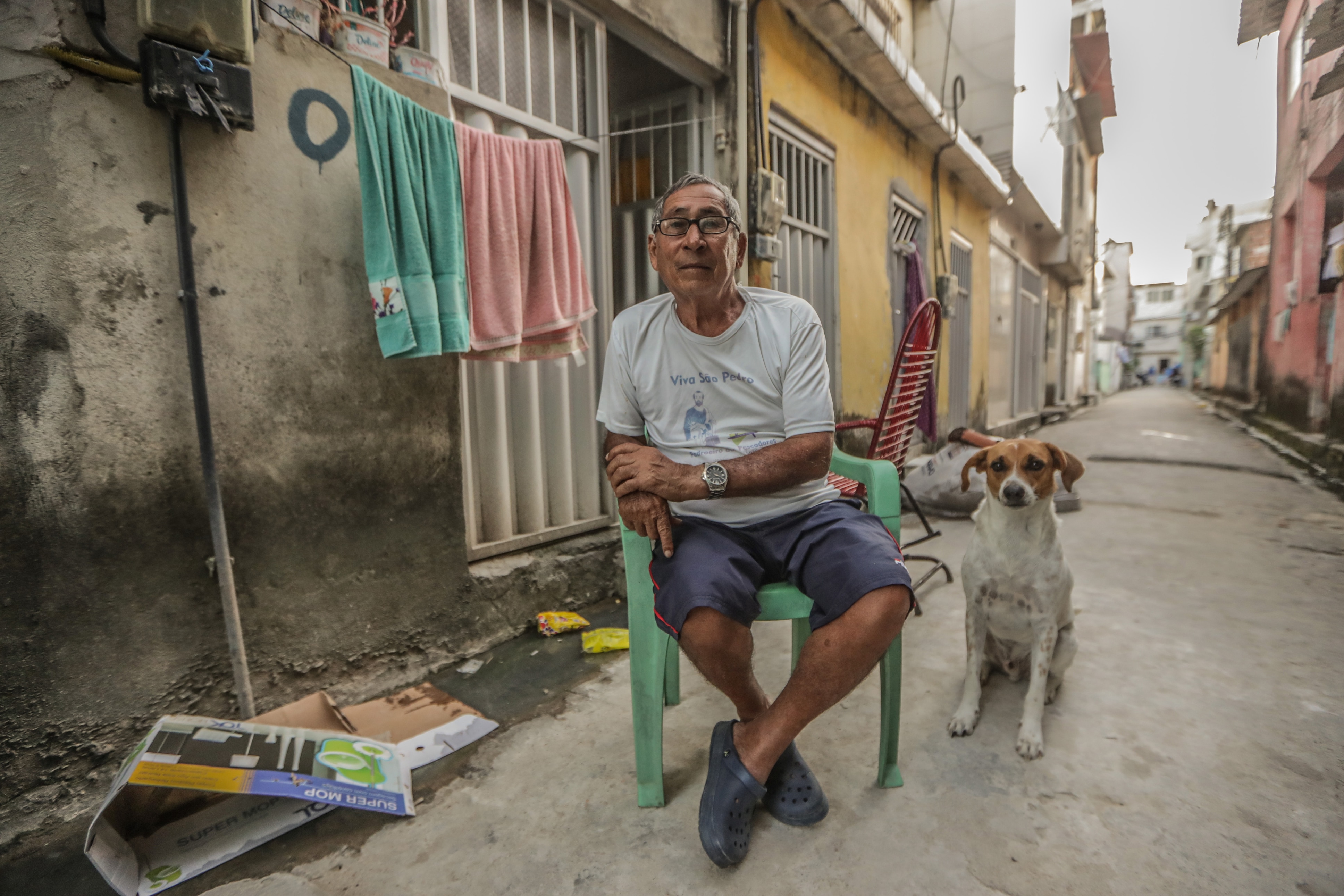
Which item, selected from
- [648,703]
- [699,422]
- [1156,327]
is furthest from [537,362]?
[1156,327]

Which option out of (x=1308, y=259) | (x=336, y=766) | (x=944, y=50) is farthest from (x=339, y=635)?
(x=1308, y=259)

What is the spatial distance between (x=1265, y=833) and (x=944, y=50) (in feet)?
29.3

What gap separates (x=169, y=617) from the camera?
1846 millimetres

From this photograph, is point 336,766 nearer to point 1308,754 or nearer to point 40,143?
point 40,143

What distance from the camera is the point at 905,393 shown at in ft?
8.94

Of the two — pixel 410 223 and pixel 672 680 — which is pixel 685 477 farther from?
pixel 410 223

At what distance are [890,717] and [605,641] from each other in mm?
1316

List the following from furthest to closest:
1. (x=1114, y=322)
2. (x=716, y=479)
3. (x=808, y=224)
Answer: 1. (x=1114, y=322)
2. (x=808, y=224)
3. (x=716, y=479)

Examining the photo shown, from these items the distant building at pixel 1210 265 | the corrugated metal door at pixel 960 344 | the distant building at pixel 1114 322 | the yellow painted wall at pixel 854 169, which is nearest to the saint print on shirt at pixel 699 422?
the yellow painted wall at pixel 854 169

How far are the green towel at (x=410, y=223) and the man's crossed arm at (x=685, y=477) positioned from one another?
0.94 m

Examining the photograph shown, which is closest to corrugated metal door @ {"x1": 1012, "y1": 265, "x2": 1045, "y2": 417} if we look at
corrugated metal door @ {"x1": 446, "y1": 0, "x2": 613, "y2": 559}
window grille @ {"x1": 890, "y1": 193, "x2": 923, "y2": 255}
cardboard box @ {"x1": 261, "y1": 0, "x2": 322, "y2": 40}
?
window grille @ {"x1": 890, "y1": 193, "x2": 923, "y2": 255}

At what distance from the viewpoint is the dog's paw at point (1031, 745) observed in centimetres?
190

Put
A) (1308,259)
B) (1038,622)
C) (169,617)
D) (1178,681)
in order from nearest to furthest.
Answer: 1. (169,617)
2. (1038,622)
3. (1178,681)
4. (1308,259)

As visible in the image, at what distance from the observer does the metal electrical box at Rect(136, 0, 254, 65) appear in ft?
5.36
